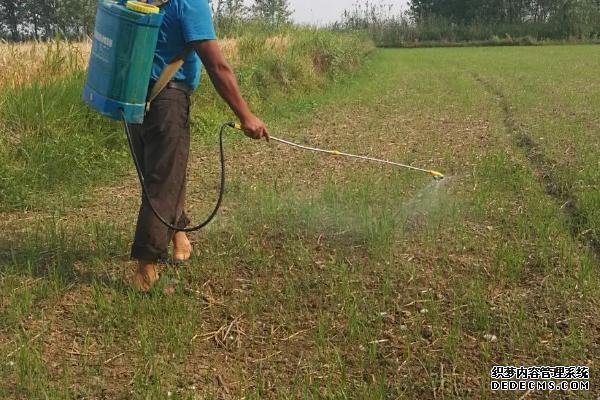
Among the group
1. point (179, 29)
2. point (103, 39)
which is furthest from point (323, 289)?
point (103, 39)

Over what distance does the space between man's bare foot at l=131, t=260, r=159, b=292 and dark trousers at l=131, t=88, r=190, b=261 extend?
0.05 metres

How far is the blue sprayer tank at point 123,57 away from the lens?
8.68ft

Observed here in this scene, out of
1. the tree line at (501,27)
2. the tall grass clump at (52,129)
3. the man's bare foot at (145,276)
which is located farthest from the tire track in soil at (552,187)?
the tree line at (501,27)

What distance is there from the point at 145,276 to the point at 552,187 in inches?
129

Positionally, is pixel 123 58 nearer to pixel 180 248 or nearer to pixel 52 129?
pixel 180 248

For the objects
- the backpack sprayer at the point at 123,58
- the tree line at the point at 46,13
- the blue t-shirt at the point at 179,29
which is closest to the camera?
the backpack sprayer at the point at 123,58

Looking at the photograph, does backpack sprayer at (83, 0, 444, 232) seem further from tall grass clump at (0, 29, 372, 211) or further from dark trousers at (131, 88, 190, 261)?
tall grass clump at (0, 29, 372, 211)

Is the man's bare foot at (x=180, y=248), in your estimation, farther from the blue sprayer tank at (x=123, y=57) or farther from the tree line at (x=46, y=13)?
the tree line at (x=46, y=13)

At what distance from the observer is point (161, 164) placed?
2.98 meters

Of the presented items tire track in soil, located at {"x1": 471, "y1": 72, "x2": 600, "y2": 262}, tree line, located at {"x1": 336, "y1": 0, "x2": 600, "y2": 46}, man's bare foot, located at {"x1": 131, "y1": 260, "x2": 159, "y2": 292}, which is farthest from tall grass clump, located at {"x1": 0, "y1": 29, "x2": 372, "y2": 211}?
tree line, located at {"x1": 336, "y1": 0, "x2": 600, "y2": 46}

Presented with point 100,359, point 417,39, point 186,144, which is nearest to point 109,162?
point 186,144

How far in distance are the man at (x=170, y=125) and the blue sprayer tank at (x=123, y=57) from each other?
0.16 m

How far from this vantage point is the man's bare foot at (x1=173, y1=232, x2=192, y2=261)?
11.2ft

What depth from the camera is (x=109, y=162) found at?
5832 millimetres
